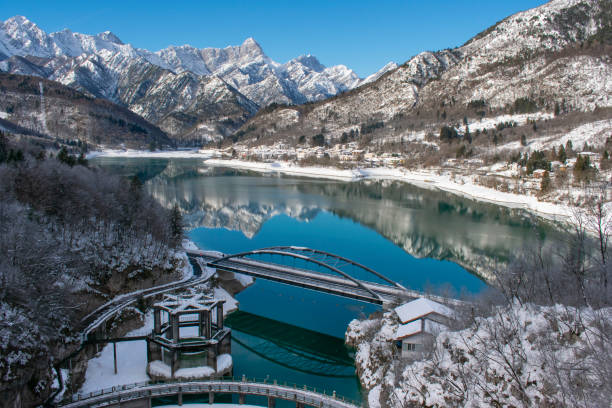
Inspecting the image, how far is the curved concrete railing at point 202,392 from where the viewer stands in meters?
13.9

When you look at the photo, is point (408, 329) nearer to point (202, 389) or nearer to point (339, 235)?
point (202, 389)

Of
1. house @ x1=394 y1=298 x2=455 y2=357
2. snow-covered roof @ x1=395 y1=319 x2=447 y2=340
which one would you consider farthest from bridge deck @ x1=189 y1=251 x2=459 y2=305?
snow-covered roof @ x1=395 y1=319 x2=447 y2=340

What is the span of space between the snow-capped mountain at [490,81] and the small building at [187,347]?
94663 millimetres

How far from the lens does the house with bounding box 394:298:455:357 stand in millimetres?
15250

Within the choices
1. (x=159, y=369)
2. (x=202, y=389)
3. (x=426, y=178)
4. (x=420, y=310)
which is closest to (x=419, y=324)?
(x=420, y=310)

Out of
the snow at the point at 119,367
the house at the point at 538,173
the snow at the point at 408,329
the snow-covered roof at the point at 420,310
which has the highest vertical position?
the house at the point at 538,173

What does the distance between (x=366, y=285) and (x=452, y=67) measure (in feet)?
411

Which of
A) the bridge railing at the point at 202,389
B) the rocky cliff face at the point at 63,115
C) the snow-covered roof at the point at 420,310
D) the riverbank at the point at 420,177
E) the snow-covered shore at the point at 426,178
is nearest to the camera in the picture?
the bridge railing at the point at 202,389

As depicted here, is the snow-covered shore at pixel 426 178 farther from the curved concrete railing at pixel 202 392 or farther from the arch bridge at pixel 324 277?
the curved concrete railing at pixel 202 392

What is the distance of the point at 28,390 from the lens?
13727 millimetres

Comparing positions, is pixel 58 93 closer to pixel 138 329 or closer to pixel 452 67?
pixel 452 67

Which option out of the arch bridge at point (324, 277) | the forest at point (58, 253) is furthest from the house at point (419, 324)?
the forest at point (58, 253)

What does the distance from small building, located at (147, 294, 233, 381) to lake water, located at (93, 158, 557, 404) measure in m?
1.22

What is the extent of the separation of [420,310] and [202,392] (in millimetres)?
8660
